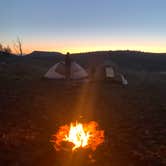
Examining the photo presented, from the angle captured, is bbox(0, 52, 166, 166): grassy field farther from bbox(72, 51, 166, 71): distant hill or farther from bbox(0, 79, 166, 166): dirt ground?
bbox(72, 51, 166, 71): distant hill

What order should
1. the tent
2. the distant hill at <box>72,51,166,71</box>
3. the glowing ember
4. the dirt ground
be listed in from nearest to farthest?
the dirt ground → the glowing ember → the tent → the distant hill at <box>72,51,166,71</box>

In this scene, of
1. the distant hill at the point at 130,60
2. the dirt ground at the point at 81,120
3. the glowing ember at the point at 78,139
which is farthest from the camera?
the distant hill at the point at 130,60

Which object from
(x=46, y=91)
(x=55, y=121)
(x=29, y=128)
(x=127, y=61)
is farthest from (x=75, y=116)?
(x=127, y=61)

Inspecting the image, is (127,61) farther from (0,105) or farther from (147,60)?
(0,105)

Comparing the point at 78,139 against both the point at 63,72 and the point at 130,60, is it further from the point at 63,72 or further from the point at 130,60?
the point at 130,60

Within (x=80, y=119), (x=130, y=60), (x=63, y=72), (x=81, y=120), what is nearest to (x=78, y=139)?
(x=81, y=120)

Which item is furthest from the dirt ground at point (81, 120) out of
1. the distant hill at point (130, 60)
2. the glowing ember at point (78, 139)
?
the distant hill at point (130, 60)

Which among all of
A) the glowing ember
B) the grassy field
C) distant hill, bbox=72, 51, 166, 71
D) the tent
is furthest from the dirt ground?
distant hill, bbox=72, 51, 166, 71

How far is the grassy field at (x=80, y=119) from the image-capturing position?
10461 millimetres

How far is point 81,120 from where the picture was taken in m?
15.6

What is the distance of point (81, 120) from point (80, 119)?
0.62 feet

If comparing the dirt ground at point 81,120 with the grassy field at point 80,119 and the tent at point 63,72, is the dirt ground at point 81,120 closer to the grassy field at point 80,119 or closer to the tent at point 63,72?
the grassy field at point 80,119

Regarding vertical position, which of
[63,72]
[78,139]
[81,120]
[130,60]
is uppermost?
[130,60]

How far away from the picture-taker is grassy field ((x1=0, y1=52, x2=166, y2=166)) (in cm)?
1046
